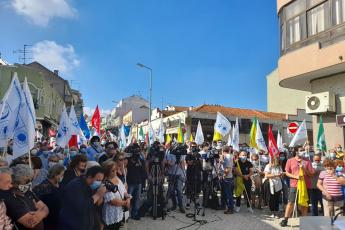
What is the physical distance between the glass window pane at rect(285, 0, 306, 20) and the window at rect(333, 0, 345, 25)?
1609mm

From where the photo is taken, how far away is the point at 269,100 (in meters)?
49.8

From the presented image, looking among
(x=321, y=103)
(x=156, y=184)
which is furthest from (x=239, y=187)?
(x=321, y=103)

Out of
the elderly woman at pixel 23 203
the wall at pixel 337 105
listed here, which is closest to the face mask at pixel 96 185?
the elderly woman at pixel 23 203

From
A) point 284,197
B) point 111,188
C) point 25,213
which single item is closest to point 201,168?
point 284,197

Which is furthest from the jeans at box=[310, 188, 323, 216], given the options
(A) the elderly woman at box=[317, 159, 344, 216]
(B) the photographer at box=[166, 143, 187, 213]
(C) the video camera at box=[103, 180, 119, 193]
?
(C) the video camera at box=[103, 180, 119, 193]

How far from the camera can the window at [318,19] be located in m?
12.9

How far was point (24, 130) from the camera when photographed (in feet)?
21.4

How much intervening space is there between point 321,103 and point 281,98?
3573 centimetres

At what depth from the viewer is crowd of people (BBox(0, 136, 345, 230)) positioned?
3916 mm

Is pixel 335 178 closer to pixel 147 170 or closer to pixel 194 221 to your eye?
pixel 194 221

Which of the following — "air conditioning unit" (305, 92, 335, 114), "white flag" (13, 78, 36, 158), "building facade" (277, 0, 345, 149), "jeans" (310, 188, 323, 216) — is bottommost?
"jeans" (310, 188, 323, 216)

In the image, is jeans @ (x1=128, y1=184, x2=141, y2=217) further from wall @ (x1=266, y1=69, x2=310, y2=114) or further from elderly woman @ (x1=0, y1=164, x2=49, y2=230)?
wall @ (x1=266, y1=69, x2=310, y2=114)

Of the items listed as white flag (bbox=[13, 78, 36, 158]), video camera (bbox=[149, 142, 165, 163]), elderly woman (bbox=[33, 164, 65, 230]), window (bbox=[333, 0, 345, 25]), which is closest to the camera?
elderly woman (bbox=[33, 164, 65, 230])

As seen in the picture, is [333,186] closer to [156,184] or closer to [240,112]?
[156,184]
